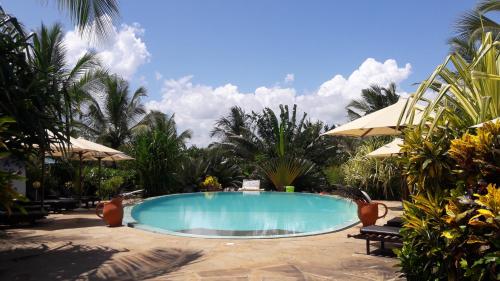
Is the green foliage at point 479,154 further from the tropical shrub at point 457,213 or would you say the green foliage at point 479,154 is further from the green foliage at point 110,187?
the green foliage at point 110,187

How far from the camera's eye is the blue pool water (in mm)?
9508

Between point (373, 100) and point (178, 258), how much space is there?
933 inches

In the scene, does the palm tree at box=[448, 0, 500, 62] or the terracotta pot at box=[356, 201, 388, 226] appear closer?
the terracotta pot at box=[356, 201, 388, 226]

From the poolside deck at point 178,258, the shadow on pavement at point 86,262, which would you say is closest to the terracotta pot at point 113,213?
the poolside deck at point 178,258

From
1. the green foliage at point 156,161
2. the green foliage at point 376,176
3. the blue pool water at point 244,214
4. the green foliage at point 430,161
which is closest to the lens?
the green foliage at point 430,161

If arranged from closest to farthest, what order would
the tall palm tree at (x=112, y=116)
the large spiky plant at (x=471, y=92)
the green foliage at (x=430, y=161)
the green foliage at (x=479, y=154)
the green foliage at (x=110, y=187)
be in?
the green foliage at (x=479, y=154) < the green foliage at (x=430, y=161) < the large spiky plant at (x=471, y=92) < the green foliage at (x=110, y=187) < the tall palm tree at (x=112, y=116)

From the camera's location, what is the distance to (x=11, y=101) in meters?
5.20

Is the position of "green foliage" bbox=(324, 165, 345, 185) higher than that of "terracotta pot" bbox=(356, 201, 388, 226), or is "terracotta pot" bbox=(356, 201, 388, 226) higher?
"green foliage" bbox=(324, 165, 345, 185)

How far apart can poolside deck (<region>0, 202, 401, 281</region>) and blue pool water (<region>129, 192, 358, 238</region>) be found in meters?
0.91

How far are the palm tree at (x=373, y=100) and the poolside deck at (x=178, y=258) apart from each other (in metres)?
20.5

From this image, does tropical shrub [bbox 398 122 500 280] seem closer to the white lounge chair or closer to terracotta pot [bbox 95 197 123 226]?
terracotta pot [bbox 95 197 123 226]

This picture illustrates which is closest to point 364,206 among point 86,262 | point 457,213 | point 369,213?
point 369,213

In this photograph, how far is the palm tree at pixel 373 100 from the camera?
27344 millimetres

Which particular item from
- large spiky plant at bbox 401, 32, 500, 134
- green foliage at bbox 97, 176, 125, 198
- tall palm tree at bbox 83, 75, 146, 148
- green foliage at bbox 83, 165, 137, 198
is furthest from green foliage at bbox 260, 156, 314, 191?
large spiky plant at bbox 401, 32, 500, 134
